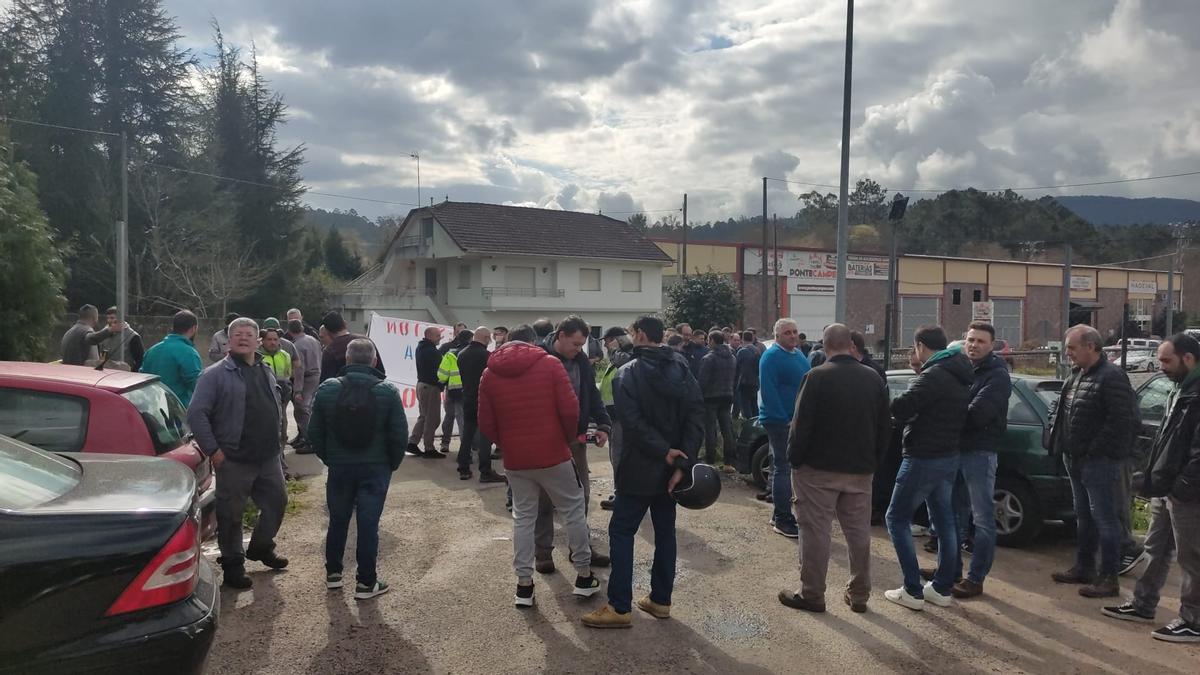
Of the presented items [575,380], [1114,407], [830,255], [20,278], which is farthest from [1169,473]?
[830,255]

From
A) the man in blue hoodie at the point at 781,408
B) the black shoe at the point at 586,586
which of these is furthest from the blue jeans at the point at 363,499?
the man in blue hoodie at the point at 781,408

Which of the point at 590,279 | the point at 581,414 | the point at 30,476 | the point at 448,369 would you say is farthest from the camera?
the point at 590,279

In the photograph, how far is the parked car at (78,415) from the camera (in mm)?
4703

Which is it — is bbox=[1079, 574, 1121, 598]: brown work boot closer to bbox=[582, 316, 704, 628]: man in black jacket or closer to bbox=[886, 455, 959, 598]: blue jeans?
bbox=[886, 455, 959, 598]: blue jeans

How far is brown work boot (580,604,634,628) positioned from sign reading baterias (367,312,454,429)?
6.87 meters

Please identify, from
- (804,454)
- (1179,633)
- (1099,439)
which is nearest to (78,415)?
(804,454)

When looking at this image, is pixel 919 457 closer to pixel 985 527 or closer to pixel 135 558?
pixel 985 527

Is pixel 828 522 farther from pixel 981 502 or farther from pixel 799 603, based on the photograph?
pixel 981 502

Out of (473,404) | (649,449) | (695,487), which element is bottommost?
(473,404)

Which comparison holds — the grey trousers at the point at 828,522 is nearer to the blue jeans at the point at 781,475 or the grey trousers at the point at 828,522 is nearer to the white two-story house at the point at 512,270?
the blue jeans at the point at 781,475

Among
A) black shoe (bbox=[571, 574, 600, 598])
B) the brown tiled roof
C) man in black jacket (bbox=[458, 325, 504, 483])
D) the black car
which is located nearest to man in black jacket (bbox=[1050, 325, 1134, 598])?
black shoe (bbox=[571, 574, 600, 598])

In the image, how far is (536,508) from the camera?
16.9 ft

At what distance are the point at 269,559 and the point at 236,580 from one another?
417 mm

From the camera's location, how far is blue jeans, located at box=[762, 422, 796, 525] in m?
6.83
